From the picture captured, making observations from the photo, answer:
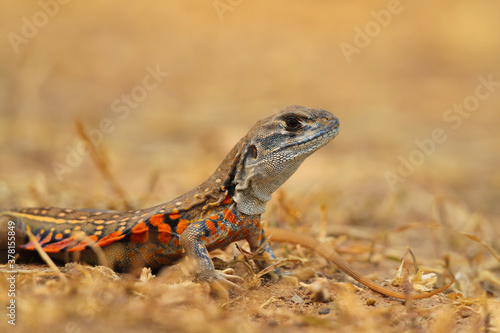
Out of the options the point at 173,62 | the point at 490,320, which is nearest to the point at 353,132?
the point at 173,62

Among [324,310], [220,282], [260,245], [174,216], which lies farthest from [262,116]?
[324,310]

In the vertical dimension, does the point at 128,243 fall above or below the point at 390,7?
below

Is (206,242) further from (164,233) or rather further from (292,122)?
(292,122)

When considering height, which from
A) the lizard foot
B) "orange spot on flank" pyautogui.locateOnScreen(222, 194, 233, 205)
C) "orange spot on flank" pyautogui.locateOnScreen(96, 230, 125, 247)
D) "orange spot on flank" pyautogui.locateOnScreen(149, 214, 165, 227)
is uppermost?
"orange spot on flank" pyautogui.locateOnScreen(222, 194, 233, 205)

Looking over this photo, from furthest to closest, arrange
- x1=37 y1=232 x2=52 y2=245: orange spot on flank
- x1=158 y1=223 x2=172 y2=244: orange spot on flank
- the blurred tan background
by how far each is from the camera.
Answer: the blurred tan background
x1=37 y1=232 x2=52 y2=245: orange spot on flank
x1=158 y1=223 x2=172 y2=244: orange spot on flank

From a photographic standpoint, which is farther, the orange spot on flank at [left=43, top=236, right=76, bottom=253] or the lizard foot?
the orange spot on flank at [left=43, top=236, right=76, bottom=253]

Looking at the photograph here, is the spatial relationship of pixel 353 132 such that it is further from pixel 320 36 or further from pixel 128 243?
pixel 128 243

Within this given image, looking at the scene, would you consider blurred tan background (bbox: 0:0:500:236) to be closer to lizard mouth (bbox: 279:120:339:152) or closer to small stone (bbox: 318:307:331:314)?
lizard mouth (bbox: 279:120:339:152)

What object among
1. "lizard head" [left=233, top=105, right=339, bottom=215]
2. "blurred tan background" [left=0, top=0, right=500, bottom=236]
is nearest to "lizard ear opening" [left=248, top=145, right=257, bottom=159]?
"lizard head" [left=233, top=105, right=339, bottom=215]
